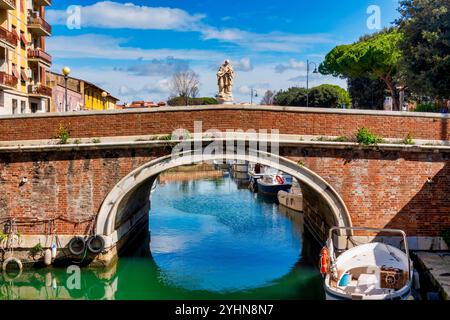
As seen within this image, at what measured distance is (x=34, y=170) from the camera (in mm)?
14578

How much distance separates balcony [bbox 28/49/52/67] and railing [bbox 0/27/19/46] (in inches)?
112

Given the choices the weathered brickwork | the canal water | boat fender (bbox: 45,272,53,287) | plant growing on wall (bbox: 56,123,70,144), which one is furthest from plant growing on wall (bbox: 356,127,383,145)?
boat fender (bbox: 45,272,53,287)

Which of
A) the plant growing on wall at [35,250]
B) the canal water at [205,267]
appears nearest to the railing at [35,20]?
the canal water at [205,267]

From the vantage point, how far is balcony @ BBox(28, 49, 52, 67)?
29141 millimetres

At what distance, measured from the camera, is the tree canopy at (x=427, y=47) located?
61.6ft

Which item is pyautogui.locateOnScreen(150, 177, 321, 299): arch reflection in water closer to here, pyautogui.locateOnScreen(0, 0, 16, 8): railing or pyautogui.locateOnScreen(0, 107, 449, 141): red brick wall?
pyautogui.locateOnScreen(0, 107, 449, 141): red brick wall

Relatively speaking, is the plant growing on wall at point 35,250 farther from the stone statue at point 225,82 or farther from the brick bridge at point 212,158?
the stone statue at point 225,82

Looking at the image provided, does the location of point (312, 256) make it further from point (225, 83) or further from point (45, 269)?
point (45, 269)

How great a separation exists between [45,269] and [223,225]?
9568mm

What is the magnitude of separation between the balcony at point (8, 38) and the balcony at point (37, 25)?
3164 millimetres

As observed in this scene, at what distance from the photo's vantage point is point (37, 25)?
1148 inches

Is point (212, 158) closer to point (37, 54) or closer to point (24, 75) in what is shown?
point (24, 75)

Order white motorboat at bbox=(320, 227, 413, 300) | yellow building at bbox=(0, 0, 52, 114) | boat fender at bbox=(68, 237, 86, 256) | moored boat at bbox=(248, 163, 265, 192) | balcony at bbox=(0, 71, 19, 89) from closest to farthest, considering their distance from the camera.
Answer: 1. white motorboat at bbox=(320, 227, 413, 300)
2. boat fender at bbox=(68, 237, 86, 256)
3. balcony at bbox=(0, 71, 19, 89)
4. yellow building at bbox=(0, 0, 52, 114)
5. moored boat at bbox=(248, 163, 265, 192)

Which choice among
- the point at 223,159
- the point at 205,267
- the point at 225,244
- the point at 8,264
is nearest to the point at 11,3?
the point at 8,264
